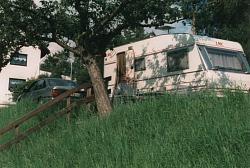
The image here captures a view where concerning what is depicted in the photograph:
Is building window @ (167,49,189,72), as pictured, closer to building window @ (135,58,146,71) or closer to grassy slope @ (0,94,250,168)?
building window @ (135,58,146,71)

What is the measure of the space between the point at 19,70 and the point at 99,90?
42636 millimetres

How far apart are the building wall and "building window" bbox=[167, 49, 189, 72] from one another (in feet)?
117

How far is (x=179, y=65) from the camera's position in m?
18.2

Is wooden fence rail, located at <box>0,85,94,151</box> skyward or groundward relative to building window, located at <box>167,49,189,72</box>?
groundward

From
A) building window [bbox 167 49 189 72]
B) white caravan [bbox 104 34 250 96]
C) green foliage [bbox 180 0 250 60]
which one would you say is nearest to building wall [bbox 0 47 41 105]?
green foliage [bbox 180 0 250 60]

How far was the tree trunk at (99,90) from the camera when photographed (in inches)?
533

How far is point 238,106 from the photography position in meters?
9.70

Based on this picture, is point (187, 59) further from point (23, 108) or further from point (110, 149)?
point (110, 149)

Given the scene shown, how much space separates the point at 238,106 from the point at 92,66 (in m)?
5.67

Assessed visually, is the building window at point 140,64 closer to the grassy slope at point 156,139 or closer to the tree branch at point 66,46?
the tree branch at point 66,46

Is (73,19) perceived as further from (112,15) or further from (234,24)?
(234,24)

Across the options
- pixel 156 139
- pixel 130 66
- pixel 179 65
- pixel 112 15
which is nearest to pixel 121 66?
pixel 130 66

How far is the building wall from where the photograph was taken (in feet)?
175

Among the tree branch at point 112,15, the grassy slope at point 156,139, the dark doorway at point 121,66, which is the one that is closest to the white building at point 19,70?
the dark doorway at point 121,66
